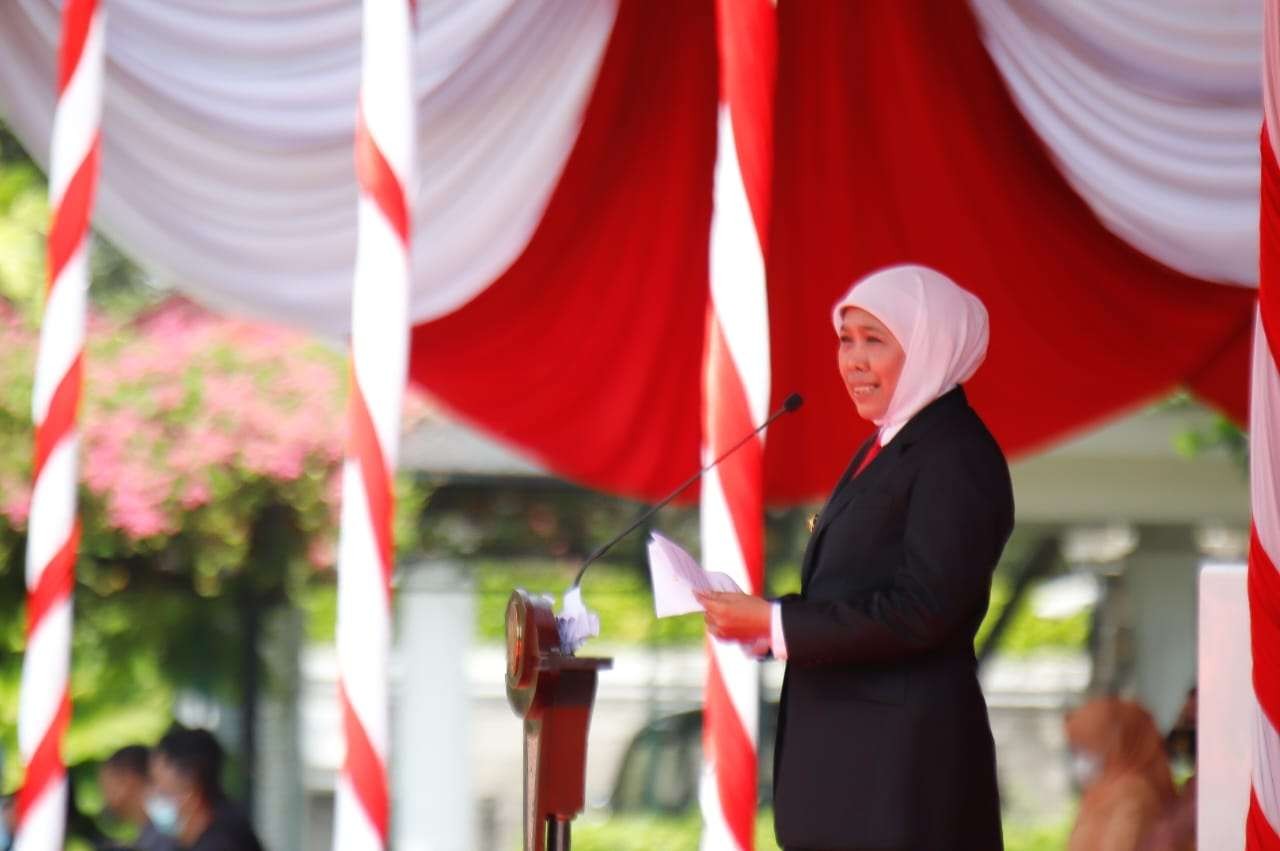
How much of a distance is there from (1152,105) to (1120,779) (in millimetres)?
1580

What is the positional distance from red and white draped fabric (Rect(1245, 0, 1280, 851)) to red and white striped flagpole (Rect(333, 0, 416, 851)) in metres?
1.47

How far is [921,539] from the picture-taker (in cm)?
233

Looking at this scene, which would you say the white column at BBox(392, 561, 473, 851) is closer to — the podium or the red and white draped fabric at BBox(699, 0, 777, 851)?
the red and white draped fabric at BBox(699, 0, 777, 851)

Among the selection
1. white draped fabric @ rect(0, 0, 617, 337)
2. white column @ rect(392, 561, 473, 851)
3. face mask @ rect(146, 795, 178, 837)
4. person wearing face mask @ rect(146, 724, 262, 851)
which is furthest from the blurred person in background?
white column @ rect(392, 561, 473, 851)

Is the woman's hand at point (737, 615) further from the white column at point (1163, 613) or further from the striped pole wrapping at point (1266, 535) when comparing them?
the white column at point (1163, 613)

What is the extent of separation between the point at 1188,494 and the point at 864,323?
20.9ft

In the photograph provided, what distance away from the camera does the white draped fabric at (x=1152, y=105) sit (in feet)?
13.7

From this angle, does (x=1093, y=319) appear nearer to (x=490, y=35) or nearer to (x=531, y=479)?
(x=490, y=35)

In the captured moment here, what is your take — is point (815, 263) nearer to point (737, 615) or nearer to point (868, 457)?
point (868, 457)

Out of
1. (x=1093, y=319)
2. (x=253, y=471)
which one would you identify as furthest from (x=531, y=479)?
(x=1093, y=319)

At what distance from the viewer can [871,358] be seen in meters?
2.44

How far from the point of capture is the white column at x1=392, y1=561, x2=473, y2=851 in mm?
8008

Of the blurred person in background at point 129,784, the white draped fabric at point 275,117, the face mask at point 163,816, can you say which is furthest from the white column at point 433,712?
the white draped fabric at point 275,117

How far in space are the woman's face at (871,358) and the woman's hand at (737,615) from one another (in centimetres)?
32
